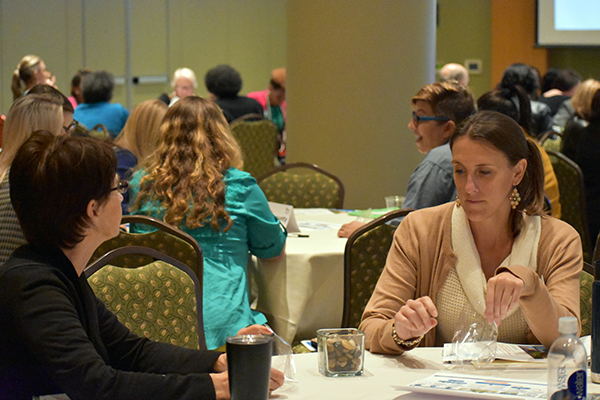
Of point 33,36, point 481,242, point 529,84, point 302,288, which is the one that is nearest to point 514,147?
point 481,242

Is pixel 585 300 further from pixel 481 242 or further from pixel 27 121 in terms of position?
pixel 27 121

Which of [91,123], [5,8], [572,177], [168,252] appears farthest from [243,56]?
[168,252]

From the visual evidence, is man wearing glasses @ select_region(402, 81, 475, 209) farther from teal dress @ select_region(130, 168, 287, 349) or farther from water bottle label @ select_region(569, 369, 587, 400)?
water bottle label @ select_region(569, 369, 587, 400)

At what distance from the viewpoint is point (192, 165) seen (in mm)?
2996

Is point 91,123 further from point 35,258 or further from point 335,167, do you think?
point 35,258

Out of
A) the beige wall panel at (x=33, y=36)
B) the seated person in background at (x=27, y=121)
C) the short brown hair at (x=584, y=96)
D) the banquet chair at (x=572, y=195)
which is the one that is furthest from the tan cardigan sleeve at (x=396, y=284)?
the beige wall panel at (x=33, y=36)

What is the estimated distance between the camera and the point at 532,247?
208cm

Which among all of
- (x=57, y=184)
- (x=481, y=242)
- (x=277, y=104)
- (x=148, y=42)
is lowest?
(x=481, y=242)

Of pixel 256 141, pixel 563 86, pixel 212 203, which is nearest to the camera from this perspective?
pixel 212 203

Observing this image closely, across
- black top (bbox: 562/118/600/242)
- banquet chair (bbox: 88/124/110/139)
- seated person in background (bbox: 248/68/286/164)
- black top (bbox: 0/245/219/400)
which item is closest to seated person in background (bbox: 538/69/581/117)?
seated person in background (bbox: 248/68/286/164)

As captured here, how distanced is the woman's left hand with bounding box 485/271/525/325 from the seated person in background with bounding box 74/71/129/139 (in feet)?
18.5

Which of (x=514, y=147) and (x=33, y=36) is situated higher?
(x=33, y=36)

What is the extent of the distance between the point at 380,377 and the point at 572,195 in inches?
136

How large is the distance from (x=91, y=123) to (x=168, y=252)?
460 cm
